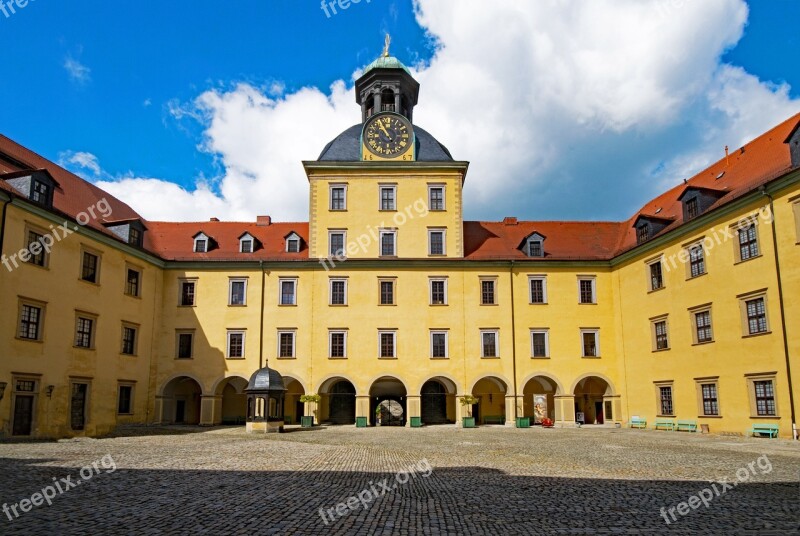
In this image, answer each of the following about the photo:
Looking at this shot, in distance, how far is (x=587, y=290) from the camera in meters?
38.7

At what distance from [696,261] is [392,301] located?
646 inches

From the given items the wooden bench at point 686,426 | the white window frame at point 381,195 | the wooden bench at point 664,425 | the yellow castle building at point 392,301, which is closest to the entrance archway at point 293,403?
the yellow castle building at point 392,301

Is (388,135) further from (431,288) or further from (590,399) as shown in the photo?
(590,399)

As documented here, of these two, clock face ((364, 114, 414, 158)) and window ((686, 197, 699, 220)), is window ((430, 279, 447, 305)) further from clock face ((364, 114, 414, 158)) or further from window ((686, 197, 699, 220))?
window ((686, 197, 699, 220))

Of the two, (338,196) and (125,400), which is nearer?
(125,400)

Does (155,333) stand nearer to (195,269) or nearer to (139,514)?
(195,269)

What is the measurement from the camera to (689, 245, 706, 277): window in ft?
97.7

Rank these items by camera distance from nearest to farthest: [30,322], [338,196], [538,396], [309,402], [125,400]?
[30,322]
[125,400]
[309,402]
[538,396]
[338,196]

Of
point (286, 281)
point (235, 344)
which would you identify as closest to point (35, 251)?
point (235, 344)

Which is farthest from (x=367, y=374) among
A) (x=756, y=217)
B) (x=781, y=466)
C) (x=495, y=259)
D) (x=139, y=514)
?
(x=139, y=514)

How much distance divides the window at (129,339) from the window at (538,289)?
22275 millimetres

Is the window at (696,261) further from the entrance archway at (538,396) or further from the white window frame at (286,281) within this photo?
the white window frame at (286,281)

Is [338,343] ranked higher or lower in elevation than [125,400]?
higher

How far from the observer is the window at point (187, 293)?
38469mm
